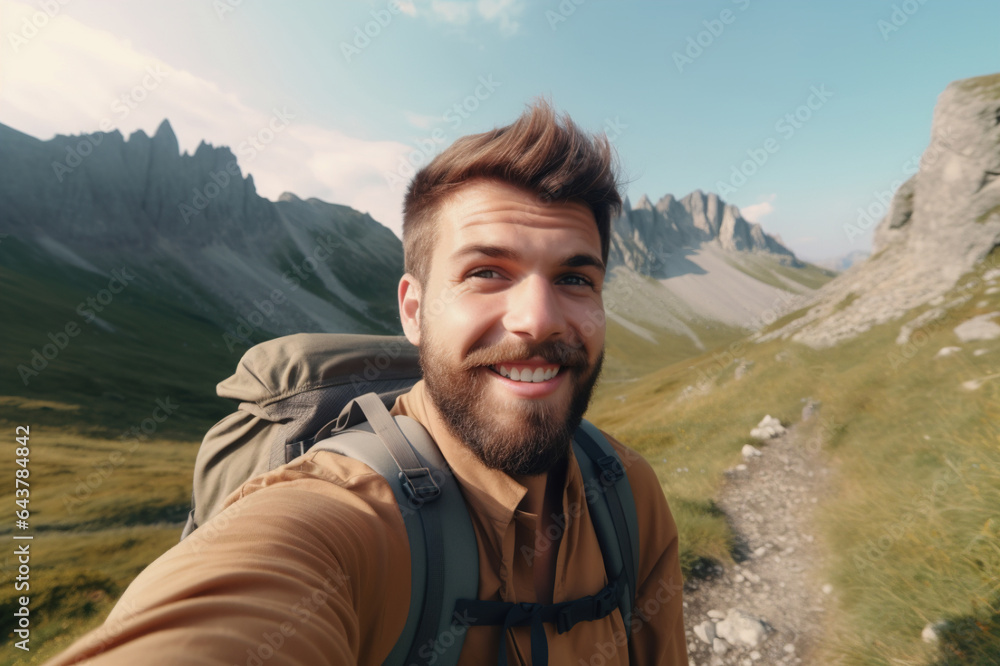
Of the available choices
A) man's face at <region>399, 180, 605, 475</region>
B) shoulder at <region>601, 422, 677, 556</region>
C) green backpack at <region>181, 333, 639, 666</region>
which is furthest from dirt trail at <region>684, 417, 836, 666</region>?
man's face at <region>399, 180, 605, 475</region>

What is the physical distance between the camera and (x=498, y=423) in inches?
94.3

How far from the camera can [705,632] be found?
231 inches

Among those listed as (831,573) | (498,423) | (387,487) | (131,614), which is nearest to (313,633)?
(131,614)

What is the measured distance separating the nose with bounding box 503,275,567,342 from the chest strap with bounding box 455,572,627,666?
1272 mm

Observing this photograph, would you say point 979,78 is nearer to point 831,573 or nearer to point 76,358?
point 831,573

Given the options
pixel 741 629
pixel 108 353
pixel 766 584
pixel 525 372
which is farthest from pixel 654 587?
pixel 108 353

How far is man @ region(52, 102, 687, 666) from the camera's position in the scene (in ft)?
4.24

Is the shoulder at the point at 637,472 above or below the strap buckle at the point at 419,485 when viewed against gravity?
below

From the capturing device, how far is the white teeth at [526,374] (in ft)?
7.89

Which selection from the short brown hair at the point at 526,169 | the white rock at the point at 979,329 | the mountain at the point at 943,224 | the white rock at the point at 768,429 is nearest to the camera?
the short brown hair at the point at 526,169

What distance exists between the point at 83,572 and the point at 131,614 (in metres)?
19.8

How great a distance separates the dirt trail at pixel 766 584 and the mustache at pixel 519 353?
219 inches

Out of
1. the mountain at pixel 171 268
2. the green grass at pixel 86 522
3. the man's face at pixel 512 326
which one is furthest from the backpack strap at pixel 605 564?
the mountain at pixel 171 268

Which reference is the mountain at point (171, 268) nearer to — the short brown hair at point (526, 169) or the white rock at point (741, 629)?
the short brown hair at point (526, 169)
